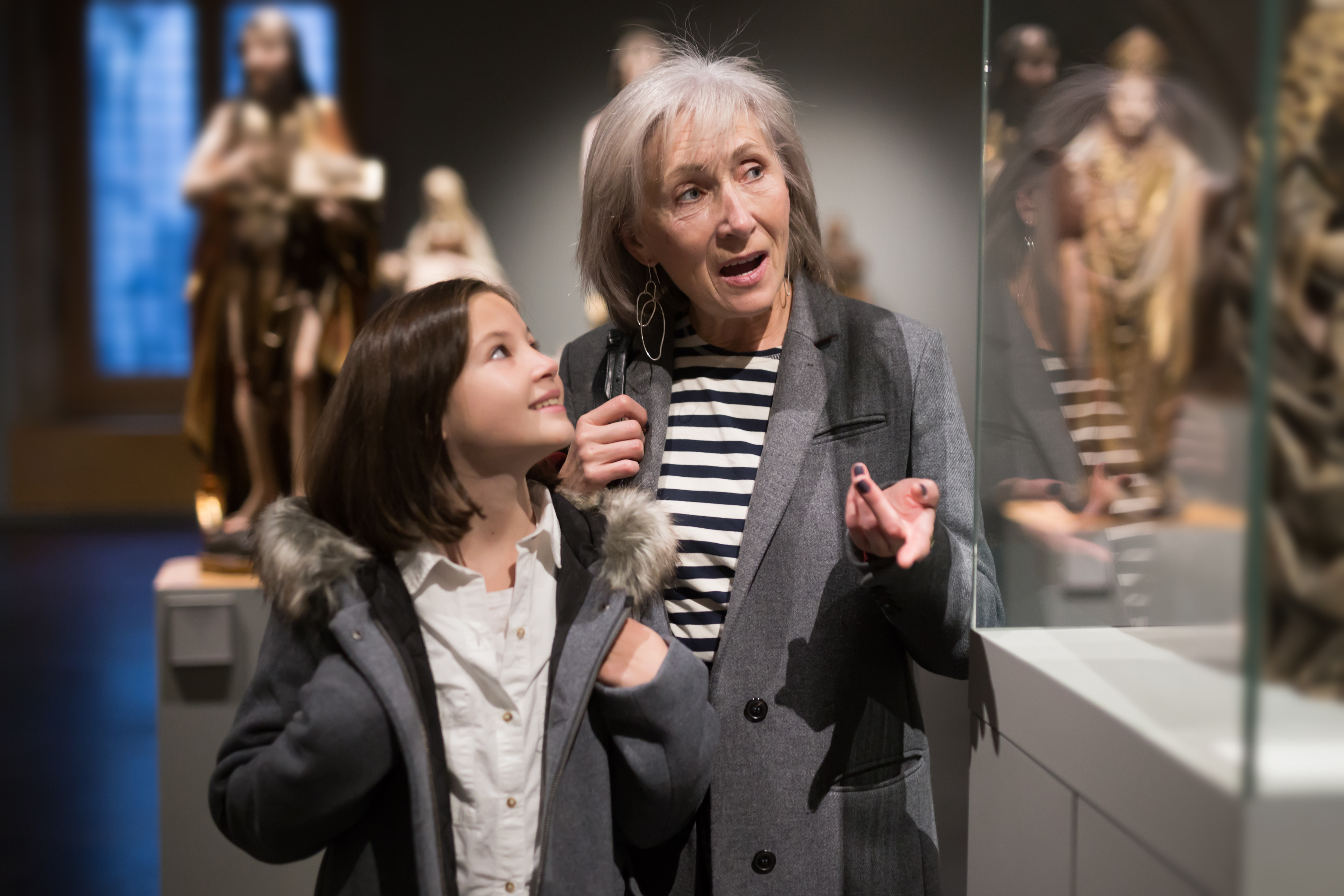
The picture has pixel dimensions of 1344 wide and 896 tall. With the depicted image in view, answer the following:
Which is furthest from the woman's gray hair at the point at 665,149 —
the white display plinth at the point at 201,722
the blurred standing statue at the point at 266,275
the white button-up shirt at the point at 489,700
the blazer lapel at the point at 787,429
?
the blurred standing statue at the point at 266,275

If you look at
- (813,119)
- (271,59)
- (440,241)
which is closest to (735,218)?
(813,119)

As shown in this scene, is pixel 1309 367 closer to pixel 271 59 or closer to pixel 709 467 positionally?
pixel 709 467

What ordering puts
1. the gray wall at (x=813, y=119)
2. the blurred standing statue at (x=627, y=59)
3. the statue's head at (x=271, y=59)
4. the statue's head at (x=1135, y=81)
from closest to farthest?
the statue's head at (x=1135, y=81) → the gray wall at (x=813, y=119) → the blurred standing statue at (x=627, y=59) → the statue's head at (x=271, y=59)

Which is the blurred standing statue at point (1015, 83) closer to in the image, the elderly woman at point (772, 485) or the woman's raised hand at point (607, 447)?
the elderly woman at point (772, 485)

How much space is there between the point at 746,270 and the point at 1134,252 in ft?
2.09

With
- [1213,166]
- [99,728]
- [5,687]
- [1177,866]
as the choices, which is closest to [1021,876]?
[1177,866]

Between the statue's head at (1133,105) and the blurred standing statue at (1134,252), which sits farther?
the statue's head at (1133,105)

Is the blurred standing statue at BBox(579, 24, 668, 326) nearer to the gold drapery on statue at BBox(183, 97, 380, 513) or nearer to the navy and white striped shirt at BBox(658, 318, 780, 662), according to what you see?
the gold drapery on statue at BBox(183, 97, 380, 513)

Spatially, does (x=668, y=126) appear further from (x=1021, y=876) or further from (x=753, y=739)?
(x=1021, y=876)

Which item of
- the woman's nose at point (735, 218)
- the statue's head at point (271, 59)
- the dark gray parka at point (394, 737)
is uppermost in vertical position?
the statue's head at point (271, 59)

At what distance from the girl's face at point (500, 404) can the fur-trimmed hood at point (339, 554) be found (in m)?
0.12

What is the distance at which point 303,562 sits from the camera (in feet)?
4.21

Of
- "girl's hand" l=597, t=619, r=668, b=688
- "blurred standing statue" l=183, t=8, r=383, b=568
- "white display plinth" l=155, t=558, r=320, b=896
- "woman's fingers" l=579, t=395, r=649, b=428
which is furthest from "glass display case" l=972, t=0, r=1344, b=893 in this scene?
"blurred standing statue" l=183, t=8, r=383, b=568

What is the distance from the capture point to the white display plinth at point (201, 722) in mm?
2820
